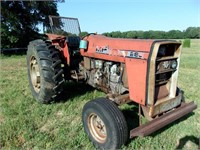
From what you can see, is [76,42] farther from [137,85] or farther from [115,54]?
[137,85]

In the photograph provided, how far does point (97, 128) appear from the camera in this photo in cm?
337

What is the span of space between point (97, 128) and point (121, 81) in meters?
0.85

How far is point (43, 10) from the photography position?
17828 mm

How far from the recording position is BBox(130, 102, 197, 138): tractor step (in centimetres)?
287

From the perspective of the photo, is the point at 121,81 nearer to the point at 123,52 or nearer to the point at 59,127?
the point at 123,52

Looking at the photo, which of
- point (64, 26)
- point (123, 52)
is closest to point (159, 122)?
point (123, 52)

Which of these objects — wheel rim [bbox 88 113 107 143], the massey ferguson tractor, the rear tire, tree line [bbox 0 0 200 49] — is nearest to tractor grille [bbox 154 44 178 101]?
the massey ferguson tractor

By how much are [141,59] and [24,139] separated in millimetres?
2128

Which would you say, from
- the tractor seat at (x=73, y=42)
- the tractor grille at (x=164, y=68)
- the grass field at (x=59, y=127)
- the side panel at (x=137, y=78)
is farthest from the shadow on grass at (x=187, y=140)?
the tractor seat at (x=73, y=42)

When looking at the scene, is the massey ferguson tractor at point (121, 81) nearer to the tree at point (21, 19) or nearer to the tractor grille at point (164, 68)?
the tractor grille at point (164, 68)

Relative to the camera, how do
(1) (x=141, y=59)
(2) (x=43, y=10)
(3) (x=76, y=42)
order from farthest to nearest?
(2) (x=43, y=10) < (3) (x=76, y=42) < (1) (x=141, y=59)

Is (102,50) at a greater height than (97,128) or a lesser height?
greater

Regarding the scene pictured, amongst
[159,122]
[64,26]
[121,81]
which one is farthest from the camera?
[64,26]

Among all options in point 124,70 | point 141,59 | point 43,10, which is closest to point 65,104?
point 124,70
